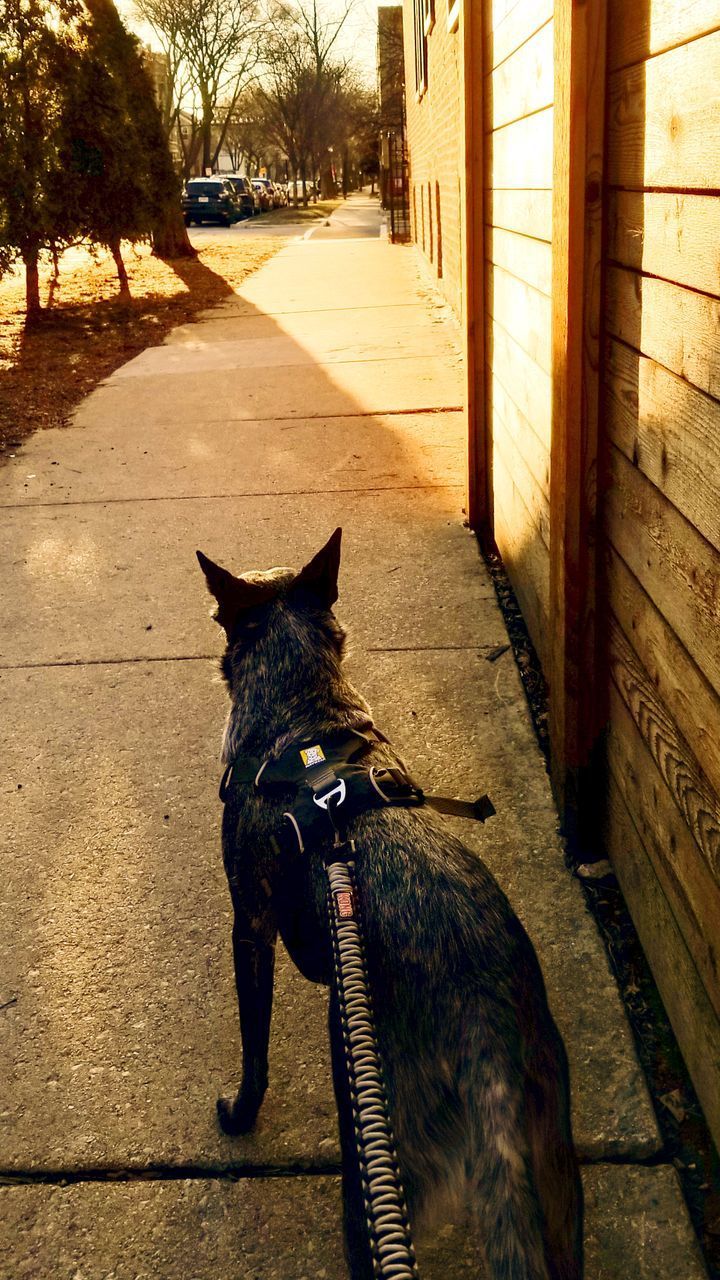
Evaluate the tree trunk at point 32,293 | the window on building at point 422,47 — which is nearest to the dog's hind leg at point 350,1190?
the tree trunk at point 32,293

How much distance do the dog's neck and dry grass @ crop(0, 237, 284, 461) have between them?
616cm

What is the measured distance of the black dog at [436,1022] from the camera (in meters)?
1.58

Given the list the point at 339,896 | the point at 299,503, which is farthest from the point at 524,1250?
the point at 299,503

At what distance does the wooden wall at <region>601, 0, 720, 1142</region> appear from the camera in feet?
6.17

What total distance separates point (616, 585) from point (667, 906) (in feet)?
2.76

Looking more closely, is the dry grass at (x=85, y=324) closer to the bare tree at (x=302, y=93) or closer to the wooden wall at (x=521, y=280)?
the wooden wall at (x=521, y=280)

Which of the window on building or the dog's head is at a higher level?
the window on building

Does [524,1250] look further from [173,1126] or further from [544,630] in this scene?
[544,630]

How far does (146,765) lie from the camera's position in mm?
3719

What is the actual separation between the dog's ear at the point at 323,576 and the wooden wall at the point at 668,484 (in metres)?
0.74

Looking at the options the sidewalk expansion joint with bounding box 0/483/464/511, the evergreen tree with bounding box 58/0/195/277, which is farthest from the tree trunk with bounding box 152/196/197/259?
the sidewalk expansion joint with bounding box 0/483/464/511

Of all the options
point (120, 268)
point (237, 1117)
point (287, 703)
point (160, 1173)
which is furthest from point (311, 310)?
point (160, 1173)

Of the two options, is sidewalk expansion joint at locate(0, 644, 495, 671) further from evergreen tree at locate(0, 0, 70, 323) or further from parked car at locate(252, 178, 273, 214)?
parked car at locate(252, 178, 273, 214)

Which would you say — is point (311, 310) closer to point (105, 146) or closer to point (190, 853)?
point (105, 146)
